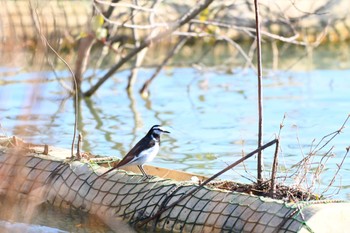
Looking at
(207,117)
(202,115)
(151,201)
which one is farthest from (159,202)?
(202,115)

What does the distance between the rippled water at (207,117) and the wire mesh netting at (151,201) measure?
53cm

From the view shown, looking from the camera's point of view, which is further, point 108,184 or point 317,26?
point 317,26

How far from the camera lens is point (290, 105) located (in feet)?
40.7

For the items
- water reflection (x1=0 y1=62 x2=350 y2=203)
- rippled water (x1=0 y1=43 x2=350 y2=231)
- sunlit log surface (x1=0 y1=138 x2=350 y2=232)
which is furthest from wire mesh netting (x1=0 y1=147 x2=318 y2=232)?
water reflection (x1=0 y1=62 x2=350 y2=203)

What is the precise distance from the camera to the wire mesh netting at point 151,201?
18.9 ft

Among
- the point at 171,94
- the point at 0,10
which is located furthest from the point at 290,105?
the point at 0,10

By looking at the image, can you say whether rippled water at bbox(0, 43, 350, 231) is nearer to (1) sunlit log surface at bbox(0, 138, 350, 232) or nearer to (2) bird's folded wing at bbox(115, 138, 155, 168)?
(1) sunlit log surface at bbox(0, 138, 350, 232)

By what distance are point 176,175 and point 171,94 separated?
6576mm

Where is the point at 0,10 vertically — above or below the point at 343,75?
above

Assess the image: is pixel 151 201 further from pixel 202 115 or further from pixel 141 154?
pixel 202 115

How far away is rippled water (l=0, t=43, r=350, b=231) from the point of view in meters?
9.28

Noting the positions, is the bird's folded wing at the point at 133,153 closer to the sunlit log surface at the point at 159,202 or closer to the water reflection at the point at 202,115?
the sunlit log surface at the point at 159,202

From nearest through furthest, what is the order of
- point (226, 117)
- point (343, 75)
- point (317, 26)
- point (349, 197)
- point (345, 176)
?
1. point (349, 197)
2. point (345, 176)
3. point (226, 117)
4. point (343, 75)
5. point (317, 26)

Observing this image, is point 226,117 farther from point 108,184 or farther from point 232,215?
point 232,215
